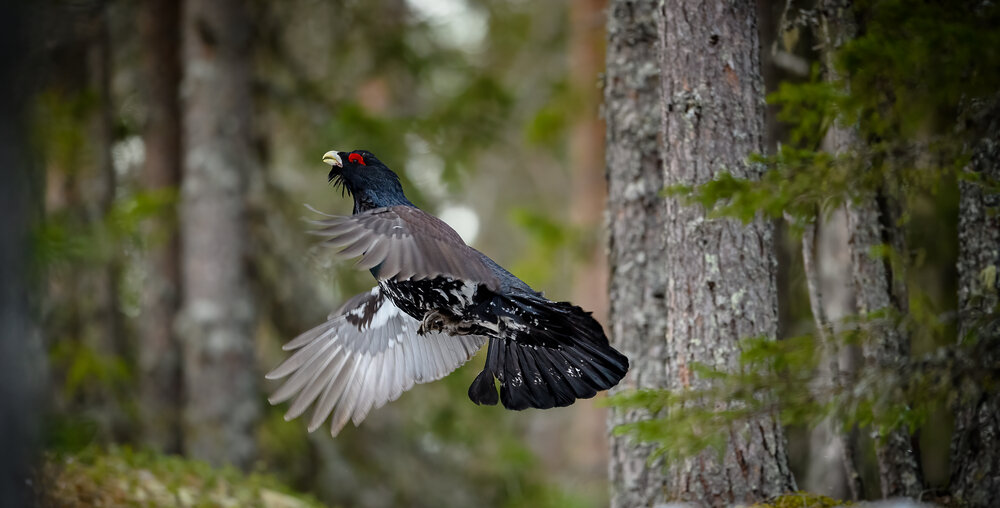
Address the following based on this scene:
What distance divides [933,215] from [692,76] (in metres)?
4.92

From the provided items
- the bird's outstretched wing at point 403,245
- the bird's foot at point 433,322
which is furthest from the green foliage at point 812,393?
the bird's foot at point 433,322

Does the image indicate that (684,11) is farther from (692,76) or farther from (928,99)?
(928,99)

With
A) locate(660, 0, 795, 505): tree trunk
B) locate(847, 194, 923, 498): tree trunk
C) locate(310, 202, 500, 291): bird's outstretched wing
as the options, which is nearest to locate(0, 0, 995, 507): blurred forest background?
locate(847, 194, 923, 498): tree trunk

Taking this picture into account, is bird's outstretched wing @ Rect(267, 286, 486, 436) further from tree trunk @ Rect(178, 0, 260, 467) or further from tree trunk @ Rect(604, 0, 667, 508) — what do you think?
tree trunk @ Rect(178, 0, 260, 467)

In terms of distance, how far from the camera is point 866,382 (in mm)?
3682

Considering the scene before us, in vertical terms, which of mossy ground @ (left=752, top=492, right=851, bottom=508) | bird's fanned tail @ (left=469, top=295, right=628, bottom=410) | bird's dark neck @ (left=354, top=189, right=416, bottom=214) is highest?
bird's dark neck @ (left=354, top=189, right=416, bottom=214)

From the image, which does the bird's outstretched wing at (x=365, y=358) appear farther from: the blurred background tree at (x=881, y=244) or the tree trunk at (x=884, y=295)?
the tree trunk at (x=884, y=295)

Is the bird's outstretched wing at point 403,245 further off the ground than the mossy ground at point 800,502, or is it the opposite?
the bird's outstretched wing at point 403,245

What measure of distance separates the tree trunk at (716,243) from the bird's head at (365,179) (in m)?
1.72

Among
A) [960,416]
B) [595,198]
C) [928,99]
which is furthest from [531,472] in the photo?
[928,99]

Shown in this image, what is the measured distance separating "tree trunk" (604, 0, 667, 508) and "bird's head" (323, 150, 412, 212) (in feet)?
5.01

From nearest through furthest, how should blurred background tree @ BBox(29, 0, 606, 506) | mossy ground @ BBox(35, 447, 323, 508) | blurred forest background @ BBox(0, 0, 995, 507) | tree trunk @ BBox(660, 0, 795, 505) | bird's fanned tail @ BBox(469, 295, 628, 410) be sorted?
tree trunk @ BBox(660, 0, 795, 505) → bird's fanned tail @ BBox(469, 295, 628, 410) → mossy ground @ BBox(35, 447, 323, 508) → blurred forest background @ BBox(0, 0, 995, 507) → blurred background tree @ BBox(29, 0, 606, 506)

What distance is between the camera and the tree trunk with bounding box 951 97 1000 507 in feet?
14.7

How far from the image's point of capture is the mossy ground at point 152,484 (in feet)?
19.0
